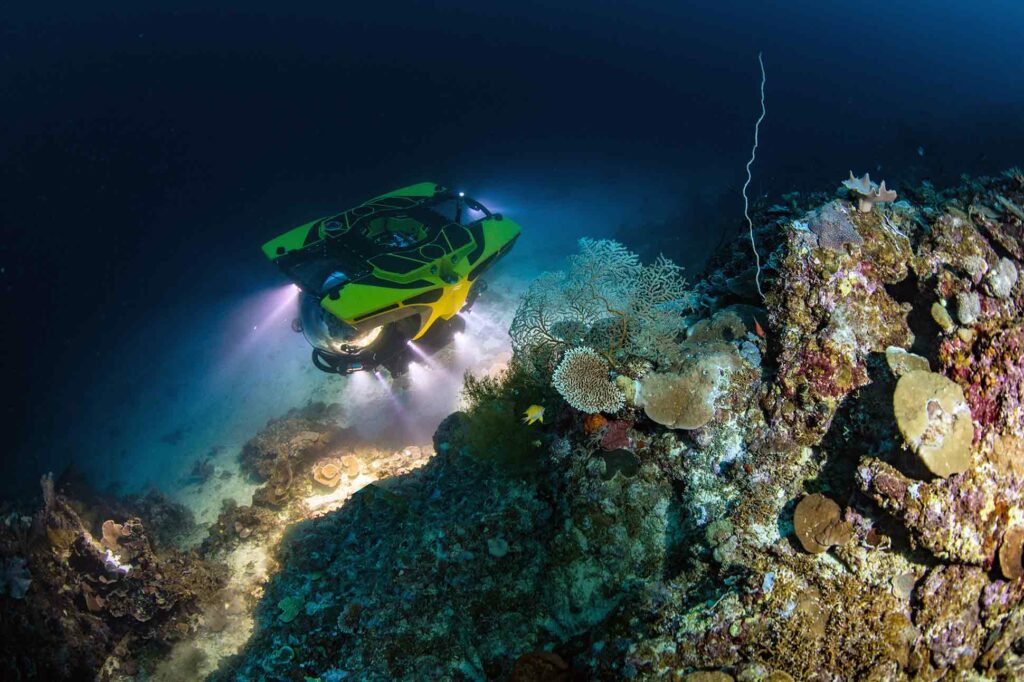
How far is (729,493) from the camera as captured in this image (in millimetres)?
3416

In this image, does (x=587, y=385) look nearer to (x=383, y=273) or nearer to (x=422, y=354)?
(x=383, y=273)

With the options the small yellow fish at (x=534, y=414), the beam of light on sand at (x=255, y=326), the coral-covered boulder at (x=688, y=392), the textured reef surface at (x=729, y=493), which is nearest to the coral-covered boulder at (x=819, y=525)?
the textured reef surface at (x=729, y=493)

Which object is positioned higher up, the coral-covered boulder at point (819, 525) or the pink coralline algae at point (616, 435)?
the pink coralline algae at point (616, 435)

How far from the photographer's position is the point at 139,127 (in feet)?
81.0

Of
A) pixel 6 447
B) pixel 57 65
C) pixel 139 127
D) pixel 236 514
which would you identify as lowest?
pixel 6 447

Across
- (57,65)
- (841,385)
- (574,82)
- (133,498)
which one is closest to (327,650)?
(841,385)

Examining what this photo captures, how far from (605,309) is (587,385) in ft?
3.06

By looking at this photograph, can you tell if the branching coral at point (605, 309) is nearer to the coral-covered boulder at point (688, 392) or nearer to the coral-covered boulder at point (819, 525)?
the coral-covered boulder at point (688, 392)

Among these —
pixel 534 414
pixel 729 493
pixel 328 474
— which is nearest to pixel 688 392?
pixel 729 493

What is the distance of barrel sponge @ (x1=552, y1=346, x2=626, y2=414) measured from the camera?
12.1 ft

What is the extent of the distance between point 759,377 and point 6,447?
2256 centimetres

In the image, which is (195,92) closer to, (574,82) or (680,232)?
(574,82)

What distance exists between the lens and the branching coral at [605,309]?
13.3 ft

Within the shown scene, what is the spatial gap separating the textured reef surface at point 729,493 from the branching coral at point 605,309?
2 centimetres
